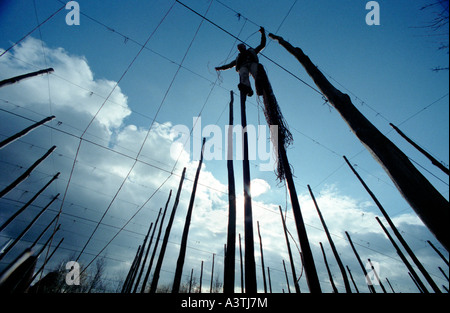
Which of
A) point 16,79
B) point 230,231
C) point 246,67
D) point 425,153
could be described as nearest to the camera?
point 230,231

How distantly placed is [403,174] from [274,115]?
2389 mm

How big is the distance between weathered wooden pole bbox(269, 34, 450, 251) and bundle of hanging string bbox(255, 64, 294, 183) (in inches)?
50.1

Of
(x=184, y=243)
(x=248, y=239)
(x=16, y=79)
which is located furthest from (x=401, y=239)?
(x=16, y=79)

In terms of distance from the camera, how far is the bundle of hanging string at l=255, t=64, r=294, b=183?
10.2 ft

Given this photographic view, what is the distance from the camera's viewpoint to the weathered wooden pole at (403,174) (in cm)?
104

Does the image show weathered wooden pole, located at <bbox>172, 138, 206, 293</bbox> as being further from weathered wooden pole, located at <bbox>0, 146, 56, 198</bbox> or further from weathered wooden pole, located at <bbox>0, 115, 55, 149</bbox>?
weathered wooden pole, located at <bbox>0, 146, 56, 198</bbox>

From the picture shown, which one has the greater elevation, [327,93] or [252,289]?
[327,93]

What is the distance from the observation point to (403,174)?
4.10ft

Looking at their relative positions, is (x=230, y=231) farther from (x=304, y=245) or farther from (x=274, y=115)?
(x=274, y=115)

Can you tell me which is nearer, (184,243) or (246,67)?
(246,67)
